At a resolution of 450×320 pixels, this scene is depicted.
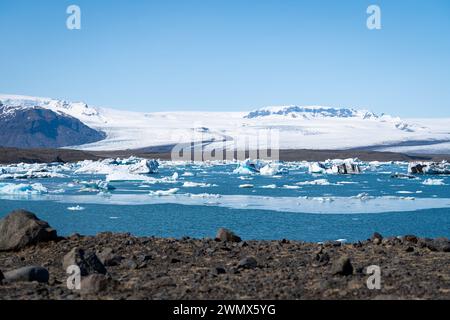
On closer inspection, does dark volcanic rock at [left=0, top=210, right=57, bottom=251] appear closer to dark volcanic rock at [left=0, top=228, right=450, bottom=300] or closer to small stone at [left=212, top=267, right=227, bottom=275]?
dark volcanic rock at [left=0, top=228, right=450, bottom=300]

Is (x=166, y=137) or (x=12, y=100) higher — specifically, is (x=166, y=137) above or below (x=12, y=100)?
below

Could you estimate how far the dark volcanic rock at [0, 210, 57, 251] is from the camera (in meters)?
7.68

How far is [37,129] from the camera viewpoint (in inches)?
5620

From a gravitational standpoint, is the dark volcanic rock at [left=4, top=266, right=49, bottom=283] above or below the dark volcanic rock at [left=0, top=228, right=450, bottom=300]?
above

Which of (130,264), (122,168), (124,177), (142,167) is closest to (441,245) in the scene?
(130,264)

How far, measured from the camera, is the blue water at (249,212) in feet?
54.2

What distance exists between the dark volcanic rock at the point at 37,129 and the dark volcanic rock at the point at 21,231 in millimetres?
129251

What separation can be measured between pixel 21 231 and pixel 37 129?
463ft

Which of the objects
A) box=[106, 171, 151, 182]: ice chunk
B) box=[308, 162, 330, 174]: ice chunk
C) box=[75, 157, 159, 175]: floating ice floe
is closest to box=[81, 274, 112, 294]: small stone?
box=[106, 171, 151, 182]: ice chunk

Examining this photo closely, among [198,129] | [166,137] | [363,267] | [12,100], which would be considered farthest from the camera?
[12,100]

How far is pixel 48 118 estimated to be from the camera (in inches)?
5792
